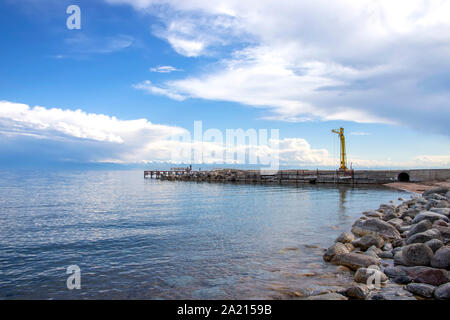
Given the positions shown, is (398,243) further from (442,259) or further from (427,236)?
(442,259)

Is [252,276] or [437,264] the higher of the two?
[437,264]

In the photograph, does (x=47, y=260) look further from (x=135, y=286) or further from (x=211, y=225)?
(x=211, y=225)

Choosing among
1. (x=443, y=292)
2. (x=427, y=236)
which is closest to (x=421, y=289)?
(x=443, y=292)

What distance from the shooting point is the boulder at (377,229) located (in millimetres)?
13188

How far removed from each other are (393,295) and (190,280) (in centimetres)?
552

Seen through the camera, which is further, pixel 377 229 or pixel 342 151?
pixel 342 151

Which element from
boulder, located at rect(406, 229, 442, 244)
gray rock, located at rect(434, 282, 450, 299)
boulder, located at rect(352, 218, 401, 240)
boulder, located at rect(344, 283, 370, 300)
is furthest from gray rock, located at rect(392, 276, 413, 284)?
boulder, located at rect(352, 218, 401, 240)

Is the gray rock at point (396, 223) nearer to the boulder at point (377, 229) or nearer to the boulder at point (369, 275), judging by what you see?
the boulder at point (377, 229)

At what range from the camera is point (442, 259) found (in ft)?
27.6

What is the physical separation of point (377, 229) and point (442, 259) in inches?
217
